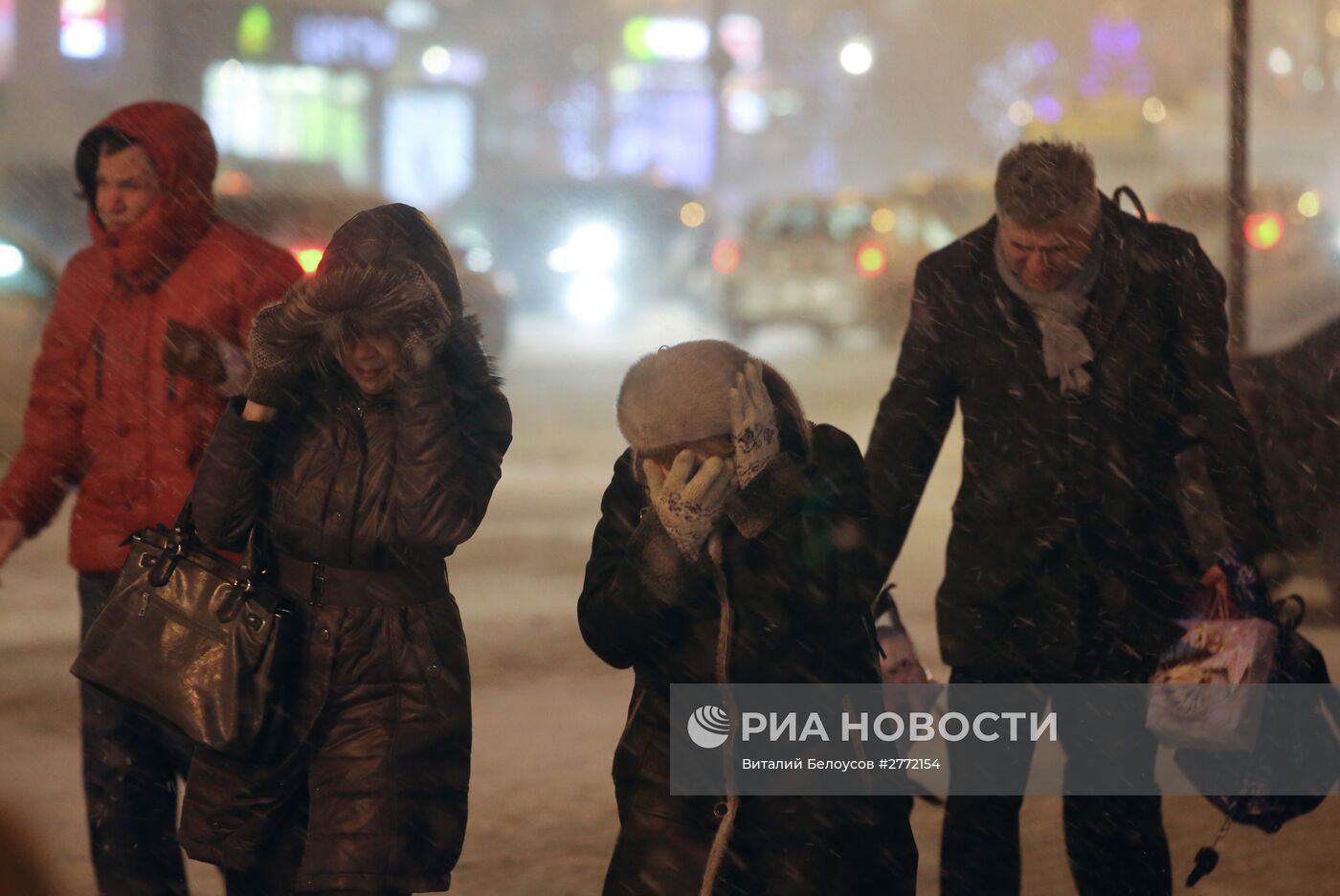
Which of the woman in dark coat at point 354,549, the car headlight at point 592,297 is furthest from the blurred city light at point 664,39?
the woman in dark coat at point 354,549

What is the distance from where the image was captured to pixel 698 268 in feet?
97.4

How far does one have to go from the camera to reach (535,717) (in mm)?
6832

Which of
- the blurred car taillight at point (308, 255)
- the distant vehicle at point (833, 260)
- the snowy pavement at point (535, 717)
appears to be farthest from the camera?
the distant vehicle at point (833, 260)

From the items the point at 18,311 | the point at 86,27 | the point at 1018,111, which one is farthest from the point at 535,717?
the point at 1018,111

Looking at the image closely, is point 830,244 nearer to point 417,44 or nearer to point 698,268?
point 698,268

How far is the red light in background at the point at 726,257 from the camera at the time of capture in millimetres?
23641

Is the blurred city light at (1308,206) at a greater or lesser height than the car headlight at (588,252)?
greater

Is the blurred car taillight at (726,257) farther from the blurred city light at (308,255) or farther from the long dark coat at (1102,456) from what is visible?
the long dark coat at (1102,456)

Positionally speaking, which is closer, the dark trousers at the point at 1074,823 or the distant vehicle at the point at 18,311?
the dark trousers at the point at 1074,823

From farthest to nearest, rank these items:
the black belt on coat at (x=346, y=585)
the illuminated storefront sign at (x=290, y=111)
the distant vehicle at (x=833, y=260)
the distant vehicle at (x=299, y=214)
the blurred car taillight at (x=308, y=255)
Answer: the illuminated storefront sign at (x=290, y=111) < the distant vehicle at (x=833, y=260) < the distant vehicle at (x=299, y=214) < the blurred car taillight at (x=308, y=255) < the black belt on coat at (x=346, y=585)

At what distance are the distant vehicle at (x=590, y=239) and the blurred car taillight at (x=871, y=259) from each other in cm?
690

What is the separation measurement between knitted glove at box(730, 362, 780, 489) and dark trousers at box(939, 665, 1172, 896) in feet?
3.89

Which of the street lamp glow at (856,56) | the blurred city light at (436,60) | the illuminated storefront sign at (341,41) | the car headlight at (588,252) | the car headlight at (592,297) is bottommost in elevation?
the car headlight at (592,297)

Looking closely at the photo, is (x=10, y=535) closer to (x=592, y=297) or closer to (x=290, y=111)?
(x=592, y=297)
